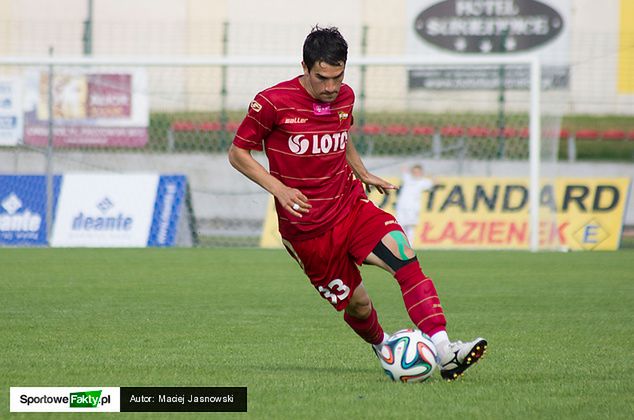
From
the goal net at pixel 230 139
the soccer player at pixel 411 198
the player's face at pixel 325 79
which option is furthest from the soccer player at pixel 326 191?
the soccer player at pixel 411 198

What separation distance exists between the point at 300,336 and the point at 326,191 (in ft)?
7.06

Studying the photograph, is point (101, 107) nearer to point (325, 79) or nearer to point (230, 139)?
point (230, 139)

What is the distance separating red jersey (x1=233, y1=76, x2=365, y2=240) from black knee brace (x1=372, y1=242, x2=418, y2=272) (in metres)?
0.33

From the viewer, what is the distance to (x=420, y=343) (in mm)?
6891

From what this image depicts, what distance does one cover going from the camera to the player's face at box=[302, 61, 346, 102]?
693 centimetres

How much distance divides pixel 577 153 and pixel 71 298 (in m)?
18.8

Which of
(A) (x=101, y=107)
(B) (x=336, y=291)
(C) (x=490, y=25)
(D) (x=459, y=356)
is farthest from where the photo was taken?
(C) (x=490, y=25)

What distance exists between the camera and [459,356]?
22.0 ft

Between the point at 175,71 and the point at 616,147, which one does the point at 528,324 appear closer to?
the point at 175,71

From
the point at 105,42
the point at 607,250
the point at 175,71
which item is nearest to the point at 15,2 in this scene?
the point at 105,42

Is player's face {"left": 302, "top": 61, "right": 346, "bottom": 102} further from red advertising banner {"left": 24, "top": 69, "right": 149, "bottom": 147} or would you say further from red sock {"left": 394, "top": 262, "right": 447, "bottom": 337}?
red advertising banner {"left": 24, "top": 69, "right": 149, "bottom": 147}

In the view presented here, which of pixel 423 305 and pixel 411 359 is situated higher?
pixel 423 305

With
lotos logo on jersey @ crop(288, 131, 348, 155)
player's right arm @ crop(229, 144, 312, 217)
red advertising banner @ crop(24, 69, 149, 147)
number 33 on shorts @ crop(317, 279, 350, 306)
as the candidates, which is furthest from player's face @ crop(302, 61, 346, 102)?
red advertising banner @ crop(24, 69, 149, 147)

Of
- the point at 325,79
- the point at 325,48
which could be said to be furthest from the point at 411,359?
the point at 325,48
